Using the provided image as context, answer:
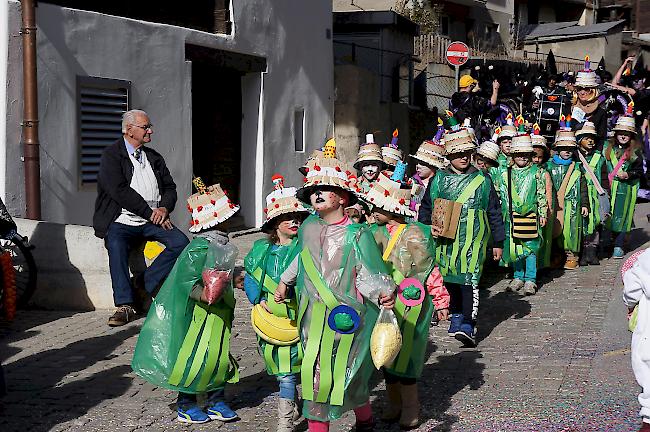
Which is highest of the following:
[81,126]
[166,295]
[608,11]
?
[608,11]

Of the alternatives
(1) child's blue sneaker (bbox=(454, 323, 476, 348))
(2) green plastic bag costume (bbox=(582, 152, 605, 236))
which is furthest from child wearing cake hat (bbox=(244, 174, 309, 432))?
(2) green plastic bag costume (bbox=(582, 152, 605, 236))

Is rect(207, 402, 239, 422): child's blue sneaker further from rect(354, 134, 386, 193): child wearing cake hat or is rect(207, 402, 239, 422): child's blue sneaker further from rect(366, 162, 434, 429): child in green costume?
rect(354, 134, 386, 193): child wearing cake hat

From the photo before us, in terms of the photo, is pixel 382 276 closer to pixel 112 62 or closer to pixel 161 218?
pixel 161 218

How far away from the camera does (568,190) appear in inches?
485

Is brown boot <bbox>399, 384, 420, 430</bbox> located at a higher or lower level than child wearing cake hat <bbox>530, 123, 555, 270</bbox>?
lower

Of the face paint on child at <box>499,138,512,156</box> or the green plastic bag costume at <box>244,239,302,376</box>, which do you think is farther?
the face paint on child at <box>499,138,512,156</box>

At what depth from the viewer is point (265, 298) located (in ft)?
A: 19.3

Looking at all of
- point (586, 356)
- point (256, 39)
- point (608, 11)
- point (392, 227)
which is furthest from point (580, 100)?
point (608, 11)

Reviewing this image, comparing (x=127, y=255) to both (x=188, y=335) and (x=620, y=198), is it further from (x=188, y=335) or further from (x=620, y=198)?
(x=620, y=198)

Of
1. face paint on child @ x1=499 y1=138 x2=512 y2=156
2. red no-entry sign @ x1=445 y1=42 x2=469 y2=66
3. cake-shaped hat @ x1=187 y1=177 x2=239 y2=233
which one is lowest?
cake-shaped hat @ x1=187 y1=177 x2=239 y2=233

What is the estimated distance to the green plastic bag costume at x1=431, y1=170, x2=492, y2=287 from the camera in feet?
27.4

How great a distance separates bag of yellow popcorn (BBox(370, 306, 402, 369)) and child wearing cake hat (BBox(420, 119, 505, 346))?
3.36 metres

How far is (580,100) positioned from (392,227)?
905 centimetres

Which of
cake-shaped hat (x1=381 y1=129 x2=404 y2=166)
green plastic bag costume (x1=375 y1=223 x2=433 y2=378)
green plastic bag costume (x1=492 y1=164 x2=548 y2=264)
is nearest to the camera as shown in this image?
green plastic bag costume (x1=375 y1=223 x2=433 y2=378)
